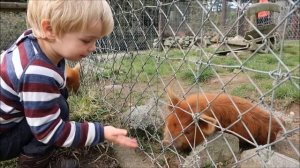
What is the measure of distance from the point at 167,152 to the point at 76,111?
2.91ft

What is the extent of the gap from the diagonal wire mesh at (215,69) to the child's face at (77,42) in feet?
1.52

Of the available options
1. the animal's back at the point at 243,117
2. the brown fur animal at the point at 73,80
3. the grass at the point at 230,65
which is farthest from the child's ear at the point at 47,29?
the brown fur animal at the point at 73,80

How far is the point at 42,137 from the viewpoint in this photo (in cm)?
195

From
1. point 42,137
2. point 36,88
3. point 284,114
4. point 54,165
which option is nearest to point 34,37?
point 36,88

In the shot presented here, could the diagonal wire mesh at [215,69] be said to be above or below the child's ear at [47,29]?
below

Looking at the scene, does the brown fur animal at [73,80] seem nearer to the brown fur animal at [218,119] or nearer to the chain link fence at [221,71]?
the chain link fence at [221,71]

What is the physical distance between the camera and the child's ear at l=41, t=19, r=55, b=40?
1.82m

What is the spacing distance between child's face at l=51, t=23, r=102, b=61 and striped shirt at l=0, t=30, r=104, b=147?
103 mm

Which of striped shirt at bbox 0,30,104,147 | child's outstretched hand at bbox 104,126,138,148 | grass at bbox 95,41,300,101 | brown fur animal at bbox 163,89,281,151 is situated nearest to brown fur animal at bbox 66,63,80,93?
grass at bbox 95,41,300,101

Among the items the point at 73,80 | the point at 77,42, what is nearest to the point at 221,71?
the point at 73,80

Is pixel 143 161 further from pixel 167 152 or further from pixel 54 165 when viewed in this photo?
pixel 54 165

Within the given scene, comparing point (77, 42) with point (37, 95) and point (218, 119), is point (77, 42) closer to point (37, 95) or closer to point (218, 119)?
point (37, 95)

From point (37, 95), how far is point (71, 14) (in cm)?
42

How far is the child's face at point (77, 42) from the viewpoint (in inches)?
71.5
